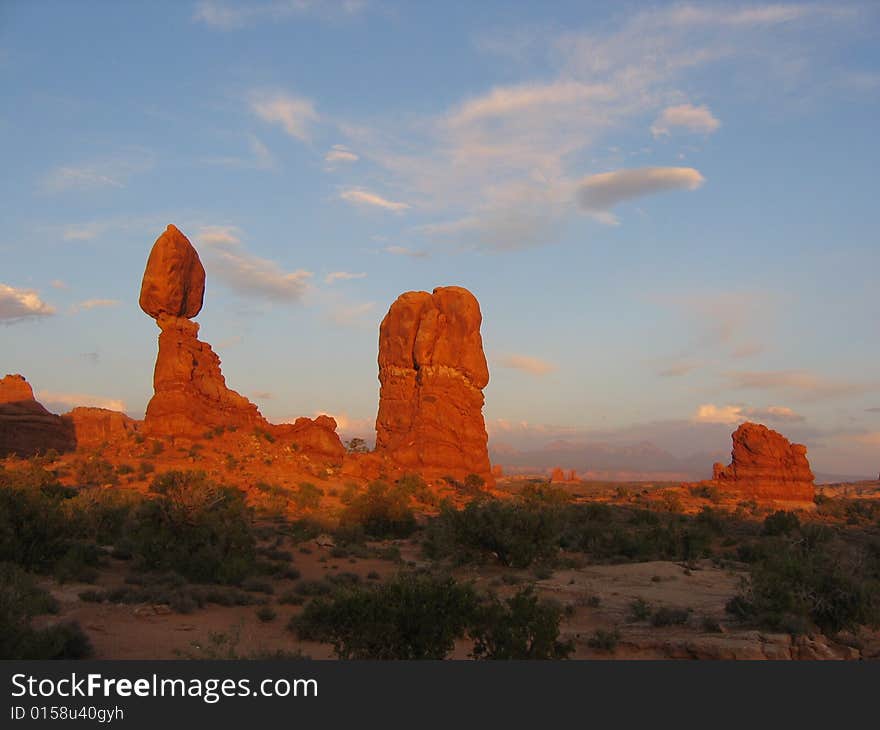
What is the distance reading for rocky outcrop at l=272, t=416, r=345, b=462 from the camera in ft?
161

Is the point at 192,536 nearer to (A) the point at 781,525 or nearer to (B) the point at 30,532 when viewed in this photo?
(B) the point at 30,532

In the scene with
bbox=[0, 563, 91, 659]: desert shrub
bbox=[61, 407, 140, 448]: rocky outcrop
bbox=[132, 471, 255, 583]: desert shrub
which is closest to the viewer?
bbox=[0, 563, 91, 659]: desert shrub

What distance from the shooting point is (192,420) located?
147 feet

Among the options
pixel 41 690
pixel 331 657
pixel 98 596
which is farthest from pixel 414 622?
pixel 98 596

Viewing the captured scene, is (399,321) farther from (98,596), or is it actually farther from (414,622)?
(414,622)

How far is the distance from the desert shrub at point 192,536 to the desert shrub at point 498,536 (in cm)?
673

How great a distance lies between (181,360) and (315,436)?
35.6 ft

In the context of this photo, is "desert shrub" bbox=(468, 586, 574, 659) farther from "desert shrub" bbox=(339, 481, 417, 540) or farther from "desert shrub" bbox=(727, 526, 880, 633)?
"desert shrub" bbox=(339, 481, 417, 540)

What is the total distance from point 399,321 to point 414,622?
167ft

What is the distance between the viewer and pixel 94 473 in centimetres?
3753

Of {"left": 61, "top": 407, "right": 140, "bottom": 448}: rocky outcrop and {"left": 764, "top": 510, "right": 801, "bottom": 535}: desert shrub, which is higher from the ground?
{"left": 61, "top": 407, "right": 140, "bottom": 448}: rocky outcrop

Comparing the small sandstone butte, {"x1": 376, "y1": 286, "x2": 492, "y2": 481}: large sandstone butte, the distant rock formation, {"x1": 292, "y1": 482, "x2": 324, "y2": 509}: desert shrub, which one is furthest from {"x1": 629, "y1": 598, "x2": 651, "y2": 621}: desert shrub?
the small sandstone butte

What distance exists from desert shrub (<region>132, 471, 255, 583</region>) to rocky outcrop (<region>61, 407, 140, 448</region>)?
2882cm

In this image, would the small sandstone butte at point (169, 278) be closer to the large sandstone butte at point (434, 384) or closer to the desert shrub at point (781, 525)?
the large sandstone butte at point (434, 384)
